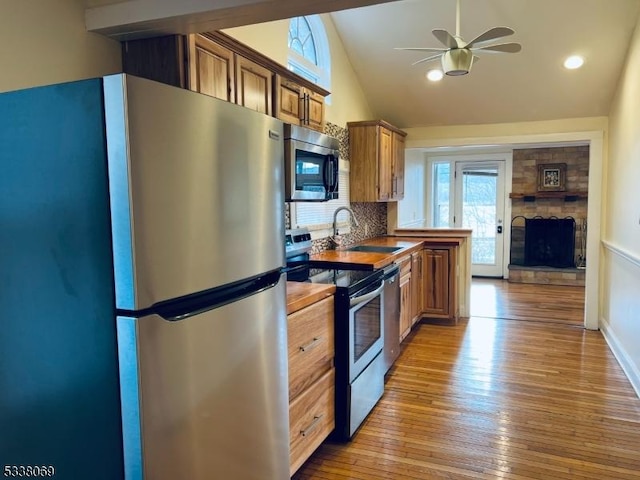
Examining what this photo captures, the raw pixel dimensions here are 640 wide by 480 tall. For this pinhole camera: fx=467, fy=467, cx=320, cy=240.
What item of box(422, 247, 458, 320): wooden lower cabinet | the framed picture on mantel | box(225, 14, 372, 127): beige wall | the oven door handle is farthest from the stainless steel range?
the framed picture on mantel

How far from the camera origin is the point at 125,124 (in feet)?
3.52

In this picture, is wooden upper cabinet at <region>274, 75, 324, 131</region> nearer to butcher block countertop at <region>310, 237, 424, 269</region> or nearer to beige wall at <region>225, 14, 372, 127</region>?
beige wall at <region>225, 14, 372, 127</region>

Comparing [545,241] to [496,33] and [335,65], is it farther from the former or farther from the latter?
[496,33]

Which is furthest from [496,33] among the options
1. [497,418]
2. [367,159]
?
[497,418]

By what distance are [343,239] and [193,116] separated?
11.1 ft

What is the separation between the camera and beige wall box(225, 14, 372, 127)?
3.24m

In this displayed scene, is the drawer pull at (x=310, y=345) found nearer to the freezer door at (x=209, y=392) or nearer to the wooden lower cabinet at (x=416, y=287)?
the freezer door at (x=209, y=392)

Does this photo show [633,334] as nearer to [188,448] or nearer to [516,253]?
[188,448]

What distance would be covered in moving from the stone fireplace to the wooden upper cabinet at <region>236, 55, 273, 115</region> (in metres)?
6.46

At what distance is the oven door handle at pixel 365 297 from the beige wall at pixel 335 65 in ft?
5.93

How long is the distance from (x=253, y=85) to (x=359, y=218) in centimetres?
283

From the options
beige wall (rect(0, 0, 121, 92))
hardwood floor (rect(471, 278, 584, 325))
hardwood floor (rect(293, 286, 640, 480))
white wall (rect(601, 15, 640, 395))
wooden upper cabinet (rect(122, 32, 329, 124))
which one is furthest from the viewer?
hardwood floor (rect(471, 278, 584, 325))

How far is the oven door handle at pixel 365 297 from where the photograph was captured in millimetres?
2596

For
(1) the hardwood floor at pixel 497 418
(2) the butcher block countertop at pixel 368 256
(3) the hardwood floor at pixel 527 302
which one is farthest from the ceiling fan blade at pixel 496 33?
(3) the hardwood floor at pixel 527 302
